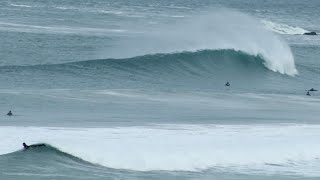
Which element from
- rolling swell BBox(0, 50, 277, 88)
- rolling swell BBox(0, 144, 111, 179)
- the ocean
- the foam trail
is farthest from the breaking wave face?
rolling swell BBox(0, 144, 111, 179)

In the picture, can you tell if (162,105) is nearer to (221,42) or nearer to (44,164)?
(44,164)

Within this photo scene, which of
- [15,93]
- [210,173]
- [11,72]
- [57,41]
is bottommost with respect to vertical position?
[210,173]

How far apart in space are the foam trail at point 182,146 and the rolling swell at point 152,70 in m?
10.9

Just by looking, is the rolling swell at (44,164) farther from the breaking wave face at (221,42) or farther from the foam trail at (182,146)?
the breaking wave face at (221,42)

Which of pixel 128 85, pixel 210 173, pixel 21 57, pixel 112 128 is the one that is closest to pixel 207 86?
pixel 128 85

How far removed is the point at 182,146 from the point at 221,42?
26065mm

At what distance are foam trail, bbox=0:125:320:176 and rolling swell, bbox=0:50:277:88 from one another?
1094cm

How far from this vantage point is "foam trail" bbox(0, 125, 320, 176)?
24.5 m

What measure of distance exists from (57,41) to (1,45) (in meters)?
6.25

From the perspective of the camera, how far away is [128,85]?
39.4 metres

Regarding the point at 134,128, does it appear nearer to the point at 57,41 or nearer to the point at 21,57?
the point at 21,57

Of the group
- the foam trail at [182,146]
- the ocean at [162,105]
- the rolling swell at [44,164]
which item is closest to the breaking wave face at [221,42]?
the ocean at [162,105]

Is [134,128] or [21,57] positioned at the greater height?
[21,57]

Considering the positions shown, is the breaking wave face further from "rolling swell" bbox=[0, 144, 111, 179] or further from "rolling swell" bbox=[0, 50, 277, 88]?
"rolling swell" bbox=[0, 144, 111, 179]
